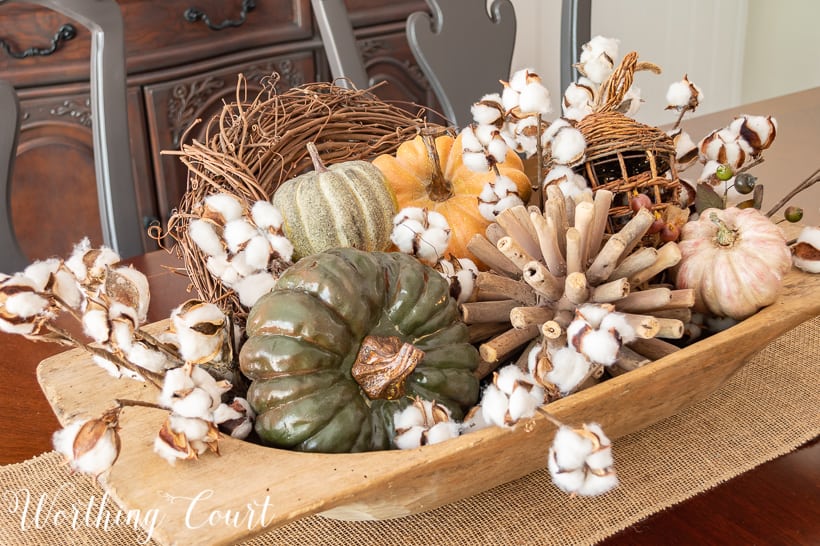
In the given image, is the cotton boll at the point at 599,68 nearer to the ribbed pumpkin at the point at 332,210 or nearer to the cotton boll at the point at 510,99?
the cotton boll at the point at 510,99

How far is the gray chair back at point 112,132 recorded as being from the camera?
146 centimetres

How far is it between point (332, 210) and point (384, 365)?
0.25 m

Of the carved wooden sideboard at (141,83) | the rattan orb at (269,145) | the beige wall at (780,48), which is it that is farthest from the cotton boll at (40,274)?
the beige wall at (780,48)

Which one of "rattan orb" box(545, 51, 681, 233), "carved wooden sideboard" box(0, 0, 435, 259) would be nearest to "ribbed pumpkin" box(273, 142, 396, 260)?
"rattan orb" box(545, 51, 681, 233)

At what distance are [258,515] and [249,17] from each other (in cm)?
220

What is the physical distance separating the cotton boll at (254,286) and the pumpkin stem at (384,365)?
0.35ft

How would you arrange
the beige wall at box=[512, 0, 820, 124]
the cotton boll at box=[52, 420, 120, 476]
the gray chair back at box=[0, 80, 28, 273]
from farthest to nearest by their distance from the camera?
1. the beige wall at box=[512, 0, 820, 124]
2. the gray chair back at box=[0, 80, 28, 273]
3. the cotton boll at box=[52, 420, 120, 476]

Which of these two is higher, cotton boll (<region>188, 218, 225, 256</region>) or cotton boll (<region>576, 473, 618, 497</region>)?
cotton boll (<region>188, 218, 225, 256</region>)

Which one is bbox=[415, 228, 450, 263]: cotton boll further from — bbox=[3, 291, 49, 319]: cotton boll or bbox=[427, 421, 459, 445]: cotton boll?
bbox=[3, 291, 49, 319]: cotton boll

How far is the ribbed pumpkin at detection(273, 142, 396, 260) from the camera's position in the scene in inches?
34.8

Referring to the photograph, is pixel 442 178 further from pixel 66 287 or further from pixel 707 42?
pixel 707 42

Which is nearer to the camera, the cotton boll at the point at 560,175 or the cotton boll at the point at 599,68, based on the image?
the cotton boll at the point at 560,175

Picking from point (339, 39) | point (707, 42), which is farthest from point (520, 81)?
point (707, 42)

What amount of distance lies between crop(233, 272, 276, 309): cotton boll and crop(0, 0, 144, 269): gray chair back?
2.59 feet
